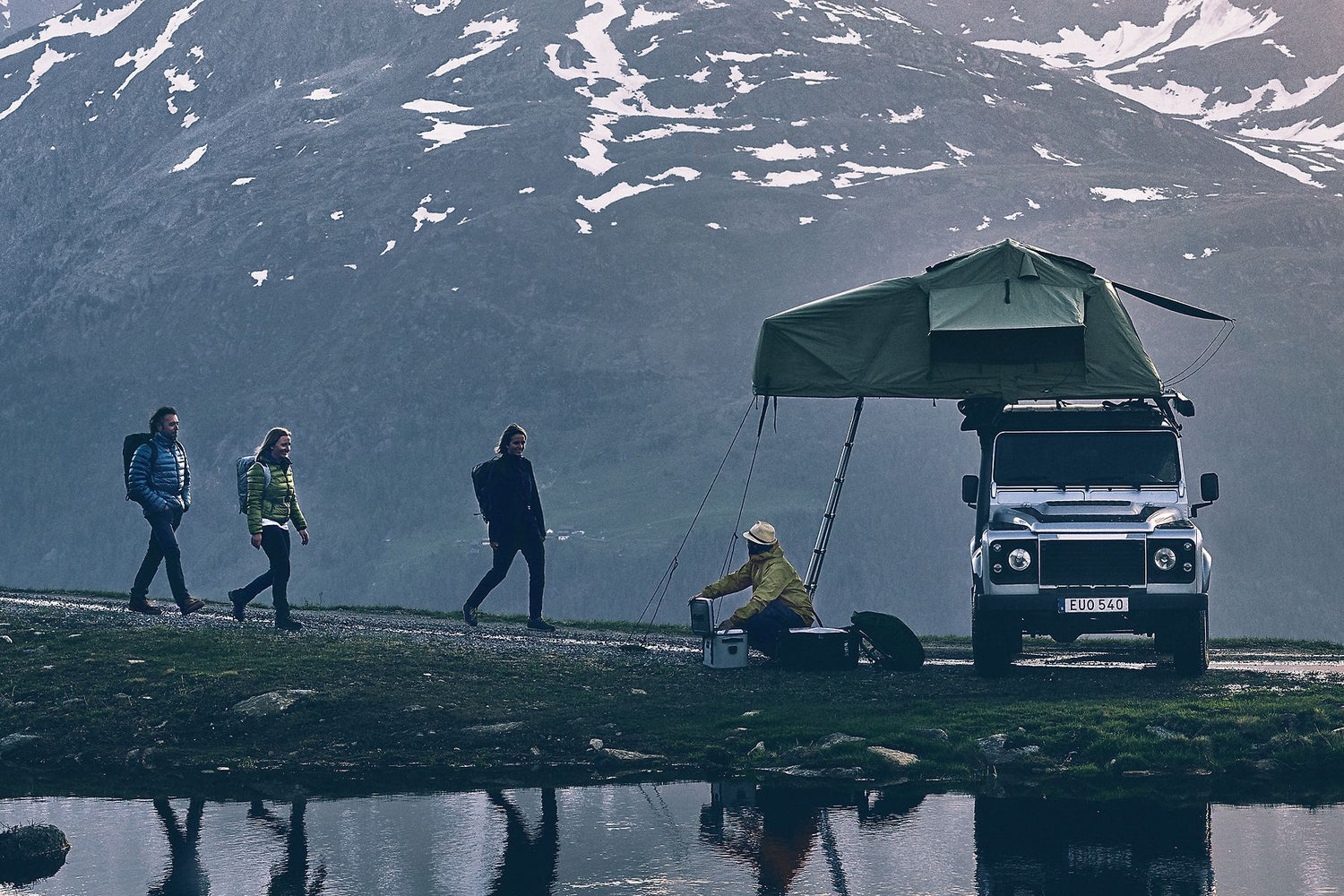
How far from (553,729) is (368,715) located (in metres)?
1.87

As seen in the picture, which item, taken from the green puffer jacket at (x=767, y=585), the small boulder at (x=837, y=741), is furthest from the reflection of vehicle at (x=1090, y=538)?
the small boulder at (x=837, y=741)

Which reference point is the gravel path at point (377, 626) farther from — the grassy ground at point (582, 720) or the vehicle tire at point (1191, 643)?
the vehicle tire at point (1191, 643)

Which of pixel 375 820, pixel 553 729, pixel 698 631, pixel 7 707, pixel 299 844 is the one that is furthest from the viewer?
pixel 698 631

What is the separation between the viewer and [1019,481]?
19.2 m

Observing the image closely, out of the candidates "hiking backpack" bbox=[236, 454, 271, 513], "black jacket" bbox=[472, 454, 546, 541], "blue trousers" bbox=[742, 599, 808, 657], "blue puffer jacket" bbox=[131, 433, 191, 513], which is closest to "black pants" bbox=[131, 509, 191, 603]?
"blue puffer jacket" bbox=[131, 433, 191, 513]

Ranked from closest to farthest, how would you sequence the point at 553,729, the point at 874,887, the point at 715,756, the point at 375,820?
the point at 874,887
the point at 375,820
the point at 715,756
the point at 553,729

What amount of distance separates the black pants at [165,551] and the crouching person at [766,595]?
7215 mm

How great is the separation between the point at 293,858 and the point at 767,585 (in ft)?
28.4

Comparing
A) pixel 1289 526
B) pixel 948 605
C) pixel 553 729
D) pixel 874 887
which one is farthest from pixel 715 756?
pixel 1289 526

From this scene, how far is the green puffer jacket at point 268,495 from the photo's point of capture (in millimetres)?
19938

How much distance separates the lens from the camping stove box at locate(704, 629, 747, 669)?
17.8 metres

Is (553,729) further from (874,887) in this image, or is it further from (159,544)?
(159,544)

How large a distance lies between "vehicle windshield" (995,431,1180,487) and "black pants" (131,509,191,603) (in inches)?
415

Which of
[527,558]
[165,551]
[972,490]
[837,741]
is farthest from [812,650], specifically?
[165,551]
